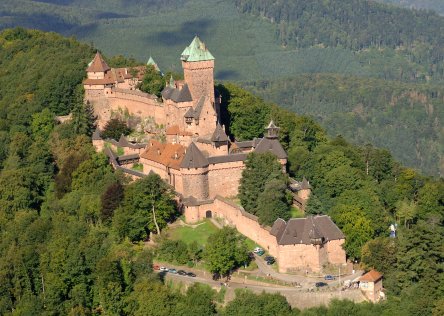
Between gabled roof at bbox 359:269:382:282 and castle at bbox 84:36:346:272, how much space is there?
368cm

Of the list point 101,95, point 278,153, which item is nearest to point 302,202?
point 278,153

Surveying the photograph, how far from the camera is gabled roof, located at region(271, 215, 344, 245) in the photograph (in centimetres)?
6912

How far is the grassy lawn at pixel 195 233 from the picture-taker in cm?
7462

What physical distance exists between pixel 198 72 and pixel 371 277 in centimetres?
2655

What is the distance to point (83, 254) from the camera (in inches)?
2977

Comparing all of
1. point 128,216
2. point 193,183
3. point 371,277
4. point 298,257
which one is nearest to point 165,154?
point 193,183

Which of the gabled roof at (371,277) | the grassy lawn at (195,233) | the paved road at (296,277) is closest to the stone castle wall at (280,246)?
the paved road at (296,277)

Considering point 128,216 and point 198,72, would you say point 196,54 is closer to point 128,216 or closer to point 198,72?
point 198,72

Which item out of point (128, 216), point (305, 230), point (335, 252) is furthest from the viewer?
point (128, 216)

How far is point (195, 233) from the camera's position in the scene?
75688 millimetres

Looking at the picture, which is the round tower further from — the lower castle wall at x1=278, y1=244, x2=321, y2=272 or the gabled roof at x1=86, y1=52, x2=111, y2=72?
the gabled roof at x1=86, y1=52, x2=111, y2=72

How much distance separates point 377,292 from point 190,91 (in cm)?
2670

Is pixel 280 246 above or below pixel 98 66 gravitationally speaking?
below

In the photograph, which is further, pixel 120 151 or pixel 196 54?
pixel 120 151
